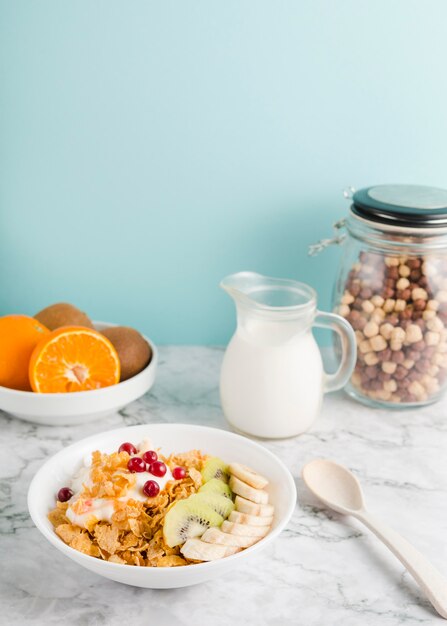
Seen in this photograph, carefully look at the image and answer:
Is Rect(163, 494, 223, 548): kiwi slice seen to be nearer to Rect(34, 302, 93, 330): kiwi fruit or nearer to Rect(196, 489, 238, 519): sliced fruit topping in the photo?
Rect(196, 489, 238, 519): sliced fruit topping

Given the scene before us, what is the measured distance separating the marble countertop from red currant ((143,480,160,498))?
0.33 ft

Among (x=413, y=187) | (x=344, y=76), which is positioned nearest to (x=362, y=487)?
(x=413, y=187)

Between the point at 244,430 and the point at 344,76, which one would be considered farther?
the point at 344,76

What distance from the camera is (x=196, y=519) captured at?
2.78ft

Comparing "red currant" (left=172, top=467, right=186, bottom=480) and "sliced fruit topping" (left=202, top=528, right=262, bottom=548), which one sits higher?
"red currant" (left=172, top=467, right=186, bottom=480)

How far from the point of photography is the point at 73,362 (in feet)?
3.81

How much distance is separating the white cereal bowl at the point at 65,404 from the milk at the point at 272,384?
164 mm

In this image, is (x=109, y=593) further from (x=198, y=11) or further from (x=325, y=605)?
(x=198, y=11)

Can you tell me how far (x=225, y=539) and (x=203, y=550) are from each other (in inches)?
1.1

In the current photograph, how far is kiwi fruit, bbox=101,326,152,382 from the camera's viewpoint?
48.7 inches

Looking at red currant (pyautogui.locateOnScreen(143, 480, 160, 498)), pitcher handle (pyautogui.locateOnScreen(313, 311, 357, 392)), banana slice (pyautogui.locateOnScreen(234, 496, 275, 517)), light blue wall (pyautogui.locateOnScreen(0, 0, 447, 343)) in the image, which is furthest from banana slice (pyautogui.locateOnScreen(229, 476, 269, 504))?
light blue wall (pyautogui.locateOnScreen(0, 0, 447, 343))

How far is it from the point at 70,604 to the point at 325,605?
10.4 inches

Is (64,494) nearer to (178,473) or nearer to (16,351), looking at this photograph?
(178,473)

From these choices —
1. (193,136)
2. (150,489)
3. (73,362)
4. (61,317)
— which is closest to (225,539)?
(150,489)
